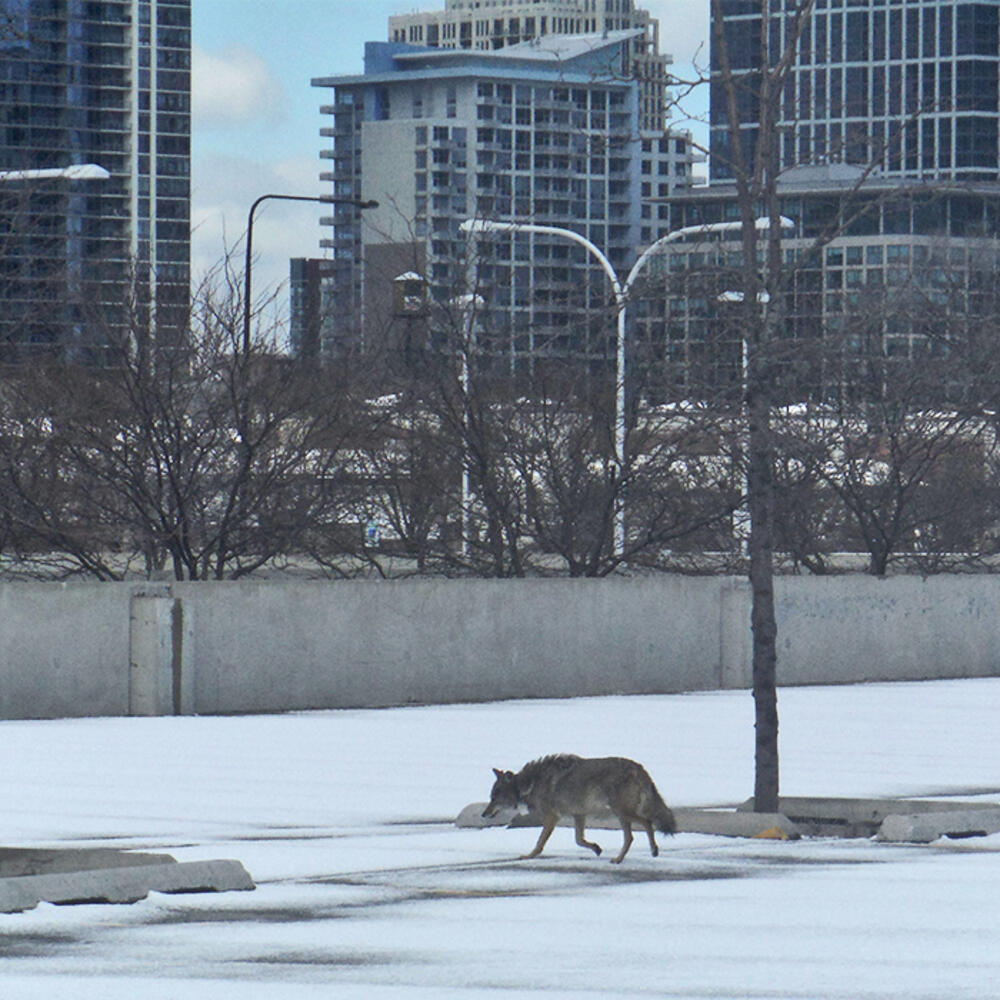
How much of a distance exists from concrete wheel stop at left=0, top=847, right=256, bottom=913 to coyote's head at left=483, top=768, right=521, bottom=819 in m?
1.96

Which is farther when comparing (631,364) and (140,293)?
(631,364)

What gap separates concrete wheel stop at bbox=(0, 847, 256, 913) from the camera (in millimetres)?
11508

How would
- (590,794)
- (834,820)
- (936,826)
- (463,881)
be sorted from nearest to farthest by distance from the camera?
(463,881) → (590,794) → (936,826) → (834,820)

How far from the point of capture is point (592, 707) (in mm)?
26047

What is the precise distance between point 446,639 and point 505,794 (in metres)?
13.3

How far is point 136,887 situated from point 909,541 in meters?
25.7

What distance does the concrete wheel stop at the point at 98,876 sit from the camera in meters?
11.5

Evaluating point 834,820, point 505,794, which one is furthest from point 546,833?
point 834,820

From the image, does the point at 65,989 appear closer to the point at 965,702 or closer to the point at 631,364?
the point at 965,702

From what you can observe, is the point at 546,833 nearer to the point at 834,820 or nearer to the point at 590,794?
the point at 590,794

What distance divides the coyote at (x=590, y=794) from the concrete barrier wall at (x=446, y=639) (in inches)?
456

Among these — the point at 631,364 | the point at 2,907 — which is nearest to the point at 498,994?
the point at 2,907

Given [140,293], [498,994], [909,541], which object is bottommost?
[498,994]

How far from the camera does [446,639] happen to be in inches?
1068
